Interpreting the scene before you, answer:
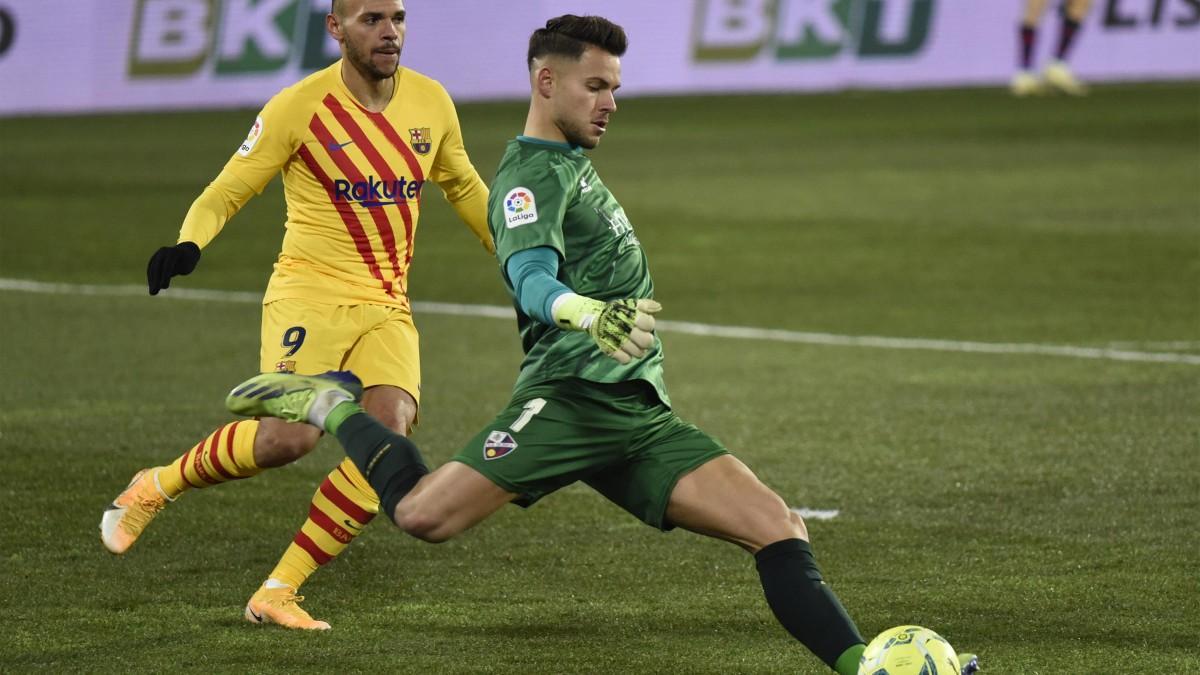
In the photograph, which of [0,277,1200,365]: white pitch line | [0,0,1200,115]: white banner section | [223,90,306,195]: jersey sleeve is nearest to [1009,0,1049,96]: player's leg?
[0,0,1200,115]: white banner section

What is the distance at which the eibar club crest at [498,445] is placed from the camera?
5.61m

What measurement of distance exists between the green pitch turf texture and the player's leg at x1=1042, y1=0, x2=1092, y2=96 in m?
3.76

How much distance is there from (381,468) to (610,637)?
1.06 m

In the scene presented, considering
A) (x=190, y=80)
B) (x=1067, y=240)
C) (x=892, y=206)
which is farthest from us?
(x=190, y=80)

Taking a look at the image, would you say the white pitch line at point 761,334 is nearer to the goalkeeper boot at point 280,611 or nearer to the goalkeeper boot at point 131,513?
the goalkeeper boot at point 131,513

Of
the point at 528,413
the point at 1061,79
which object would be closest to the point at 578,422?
the point at 528,413

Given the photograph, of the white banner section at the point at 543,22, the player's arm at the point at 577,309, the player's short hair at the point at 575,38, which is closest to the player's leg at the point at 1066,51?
the white banner section at the point at 543,22

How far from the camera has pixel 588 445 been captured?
18.5 ft

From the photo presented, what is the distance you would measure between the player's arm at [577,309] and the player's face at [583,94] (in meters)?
0.43

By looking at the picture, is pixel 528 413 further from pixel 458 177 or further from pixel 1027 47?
pixel 1027 47

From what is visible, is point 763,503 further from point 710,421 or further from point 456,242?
point 456,242

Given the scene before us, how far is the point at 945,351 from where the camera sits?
1224 cm

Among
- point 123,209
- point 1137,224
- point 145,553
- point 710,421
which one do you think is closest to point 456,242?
point 123,209

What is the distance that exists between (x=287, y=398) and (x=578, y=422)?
0.86 metres
